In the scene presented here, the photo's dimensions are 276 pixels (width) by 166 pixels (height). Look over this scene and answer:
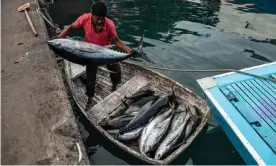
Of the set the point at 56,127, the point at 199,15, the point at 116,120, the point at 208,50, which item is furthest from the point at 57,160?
the point at 199,15

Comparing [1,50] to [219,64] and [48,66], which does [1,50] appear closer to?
[48,66]

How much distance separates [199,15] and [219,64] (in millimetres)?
4890

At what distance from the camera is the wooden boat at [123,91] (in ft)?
20.2

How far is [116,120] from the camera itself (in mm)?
6527

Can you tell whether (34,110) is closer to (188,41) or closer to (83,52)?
(83,52)

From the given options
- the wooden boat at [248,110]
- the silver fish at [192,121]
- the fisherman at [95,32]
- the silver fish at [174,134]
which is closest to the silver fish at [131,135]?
the silver fish at [174,134]

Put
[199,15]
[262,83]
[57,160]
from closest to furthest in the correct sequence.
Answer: [57,160] → [262,83] → [199,15]

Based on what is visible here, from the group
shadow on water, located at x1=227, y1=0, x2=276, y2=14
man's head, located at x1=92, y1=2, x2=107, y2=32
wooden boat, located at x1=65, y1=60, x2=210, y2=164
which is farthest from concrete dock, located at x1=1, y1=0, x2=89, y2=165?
shadow on water, located at x1=227, y1=0, x2=276, y2=14

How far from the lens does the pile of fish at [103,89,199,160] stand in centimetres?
589

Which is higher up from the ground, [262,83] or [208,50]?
[262,83]

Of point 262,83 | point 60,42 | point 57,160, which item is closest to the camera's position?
point 57,160

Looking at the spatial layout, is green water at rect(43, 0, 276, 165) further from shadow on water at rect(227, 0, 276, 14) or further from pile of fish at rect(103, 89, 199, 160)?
pile of fish at rect(103, 89, 199, 160)

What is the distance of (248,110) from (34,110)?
4.35 metres

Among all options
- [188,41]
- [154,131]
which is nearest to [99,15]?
[154,131]
